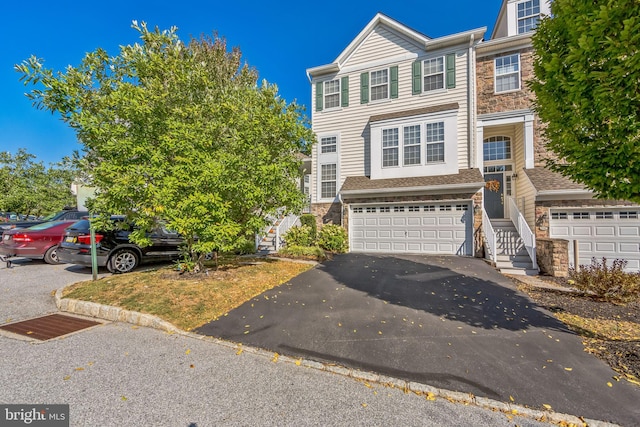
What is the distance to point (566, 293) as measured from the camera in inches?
276

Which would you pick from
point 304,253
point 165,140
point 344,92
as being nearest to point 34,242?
point 165,140

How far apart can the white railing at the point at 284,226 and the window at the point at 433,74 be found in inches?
335

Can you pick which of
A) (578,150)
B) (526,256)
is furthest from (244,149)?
(526,256)

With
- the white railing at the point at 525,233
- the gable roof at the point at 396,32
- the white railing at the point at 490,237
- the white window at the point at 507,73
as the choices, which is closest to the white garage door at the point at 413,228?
the white railing at the point at 490,237

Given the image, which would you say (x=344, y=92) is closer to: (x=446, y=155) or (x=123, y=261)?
(x=446, y=155)

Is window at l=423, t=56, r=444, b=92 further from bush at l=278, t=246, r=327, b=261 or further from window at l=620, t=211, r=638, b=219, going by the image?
bush at l=278, t=246, r=327, b=261

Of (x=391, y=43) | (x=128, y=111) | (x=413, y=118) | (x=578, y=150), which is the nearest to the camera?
(x=578, y=150)

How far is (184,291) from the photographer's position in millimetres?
5961

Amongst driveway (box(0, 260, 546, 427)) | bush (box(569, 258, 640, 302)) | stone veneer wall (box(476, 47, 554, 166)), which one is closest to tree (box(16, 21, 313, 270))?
driveway (box(0, 260, 546, 427))

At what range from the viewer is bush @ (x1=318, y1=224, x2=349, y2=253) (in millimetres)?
12281

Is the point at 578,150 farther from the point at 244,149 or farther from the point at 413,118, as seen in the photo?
the point at 413,118

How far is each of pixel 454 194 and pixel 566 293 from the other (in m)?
5.24

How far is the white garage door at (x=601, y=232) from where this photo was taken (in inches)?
366

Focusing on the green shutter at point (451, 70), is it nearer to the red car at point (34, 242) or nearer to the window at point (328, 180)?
the window at point (328, 180)
